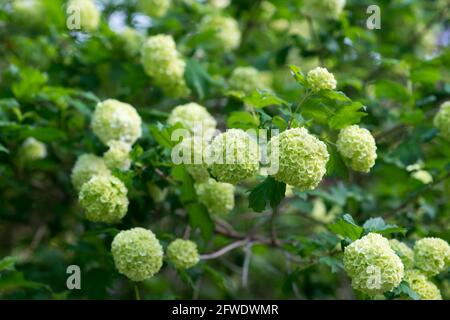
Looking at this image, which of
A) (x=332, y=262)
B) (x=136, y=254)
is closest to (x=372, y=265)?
(x=332, y=262)

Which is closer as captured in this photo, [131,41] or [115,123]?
[115,123]

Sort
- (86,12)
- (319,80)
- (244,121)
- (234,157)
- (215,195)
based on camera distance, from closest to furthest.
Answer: (234,157)
(319,80)
(244,121)
(215,195)
(86,12)

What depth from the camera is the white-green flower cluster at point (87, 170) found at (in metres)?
3.34

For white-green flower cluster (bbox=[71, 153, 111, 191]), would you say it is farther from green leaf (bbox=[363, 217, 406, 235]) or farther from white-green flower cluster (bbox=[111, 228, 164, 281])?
green leaf (bbox=[363, 217, 406, 235])

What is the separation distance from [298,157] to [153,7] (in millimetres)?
2277

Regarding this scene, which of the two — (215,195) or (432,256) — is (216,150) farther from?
(432,256)

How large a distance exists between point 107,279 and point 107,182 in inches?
26.4

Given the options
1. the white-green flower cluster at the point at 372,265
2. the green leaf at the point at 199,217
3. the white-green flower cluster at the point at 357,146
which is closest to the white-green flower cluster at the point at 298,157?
the white-green flower cluster at the point at 357,146

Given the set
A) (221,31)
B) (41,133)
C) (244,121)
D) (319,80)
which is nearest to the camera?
(319,80)

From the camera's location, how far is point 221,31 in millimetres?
4254

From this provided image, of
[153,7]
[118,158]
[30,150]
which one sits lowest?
[118,158]

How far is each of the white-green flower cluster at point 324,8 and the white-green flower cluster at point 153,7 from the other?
3.25 ft

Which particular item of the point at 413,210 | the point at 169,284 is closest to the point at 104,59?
the point at 169,284

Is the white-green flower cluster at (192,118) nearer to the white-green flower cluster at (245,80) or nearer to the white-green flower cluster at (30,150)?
the white-green flower cluster at (245,80)
